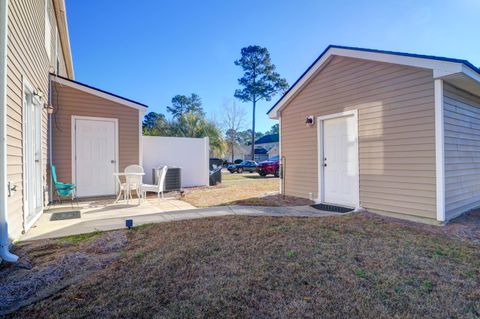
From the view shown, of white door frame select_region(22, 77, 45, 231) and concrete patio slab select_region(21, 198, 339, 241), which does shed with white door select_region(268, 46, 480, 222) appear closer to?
concrete patio slab select_region(21, 198, 339, 241)

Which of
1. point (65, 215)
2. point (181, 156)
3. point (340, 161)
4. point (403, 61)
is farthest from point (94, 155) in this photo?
point (403, 61)

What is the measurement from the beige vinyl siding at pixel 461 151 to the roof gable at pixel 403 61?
17.4 inches

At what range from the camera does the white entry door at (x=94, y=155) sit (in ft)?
23.2

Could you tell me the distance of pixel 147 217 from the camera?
5094 millimetres

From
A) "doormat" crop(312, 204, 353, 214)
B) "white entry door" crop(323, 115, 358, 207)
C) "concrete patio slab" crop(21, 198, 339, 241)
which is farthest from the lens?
"white entry door" crop(323, 115, 358, 207)

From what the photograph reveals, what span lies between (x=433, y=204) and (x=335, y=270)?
3113mm

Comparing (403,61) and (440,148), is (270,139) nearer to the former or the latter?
(403,61)

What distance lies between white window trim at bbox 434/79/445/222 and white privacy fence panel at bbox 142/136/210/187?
784cm

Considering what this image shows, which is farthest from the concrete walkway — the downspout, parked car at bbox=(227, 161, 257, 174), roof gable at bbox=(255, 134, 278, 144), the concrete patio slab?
roof gable at bbox=(255, 134, 278, 144)

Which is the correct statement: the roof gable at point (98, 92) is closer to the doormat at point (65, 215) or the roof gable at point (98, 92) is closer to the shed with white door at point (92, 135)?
the shed with white door at point (92, 135)

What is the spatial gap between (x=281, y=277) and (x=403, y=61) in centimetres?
463

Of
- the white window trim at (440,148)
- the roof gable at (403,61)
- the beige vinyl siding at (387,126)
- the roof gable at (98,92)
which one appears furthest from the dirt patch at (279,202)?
the roof gable at (98,92)

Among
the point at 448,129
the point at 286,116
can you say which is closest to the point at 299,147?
the point at 286,116

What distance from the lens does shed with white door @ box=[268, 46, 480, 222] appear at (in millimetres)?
4722
